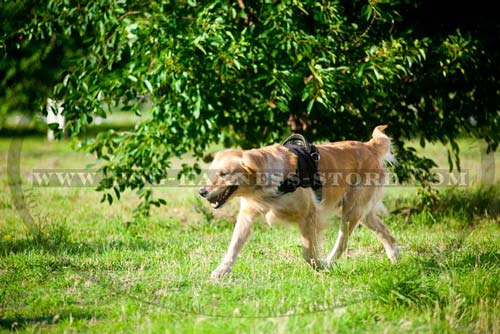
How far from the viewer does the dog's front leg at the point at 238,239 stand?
17.6ft

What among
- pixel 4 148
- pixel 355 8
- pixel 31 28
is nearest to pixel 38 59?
pixel 31 28

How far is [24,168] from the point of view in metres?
13.8

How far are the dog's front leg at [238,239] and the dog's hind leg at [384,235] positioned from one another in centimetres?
148

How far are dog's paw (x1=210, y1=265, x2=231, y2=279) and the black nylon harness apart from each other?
82 centimetres

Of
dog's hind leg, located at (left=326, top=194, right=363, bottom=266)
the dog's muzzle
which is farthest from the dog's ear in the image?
dog's hind leg, located at (left=326, top=194, right=363, bottom=266)

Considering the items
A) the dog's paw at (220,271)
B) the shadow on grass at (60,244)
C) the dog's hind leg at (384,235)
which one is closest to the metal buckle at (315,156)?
the dog's hind leg at (384,235)

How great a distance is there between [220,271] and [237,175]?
2.84 ft

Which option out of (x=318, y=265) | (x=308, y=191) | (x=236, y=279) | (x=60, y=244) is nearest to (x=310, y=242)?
(x=318, y=265)

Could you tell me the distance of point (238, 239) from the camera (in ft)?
18.1

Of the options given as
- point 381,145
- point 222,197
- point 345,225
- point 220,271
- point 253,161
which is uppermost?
point 381,145

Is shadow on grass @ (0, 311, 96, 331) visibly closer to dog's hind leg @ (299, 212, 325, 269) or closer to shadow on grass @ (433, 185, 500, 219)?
dog's hind leg @ (299, 212, 325, 269)

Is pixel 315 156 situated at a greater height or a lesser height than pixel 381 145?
lesser

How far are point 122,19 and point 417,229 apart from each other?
434cm

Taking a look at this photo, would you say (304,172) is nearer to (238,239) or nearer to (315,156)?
(315,156)
